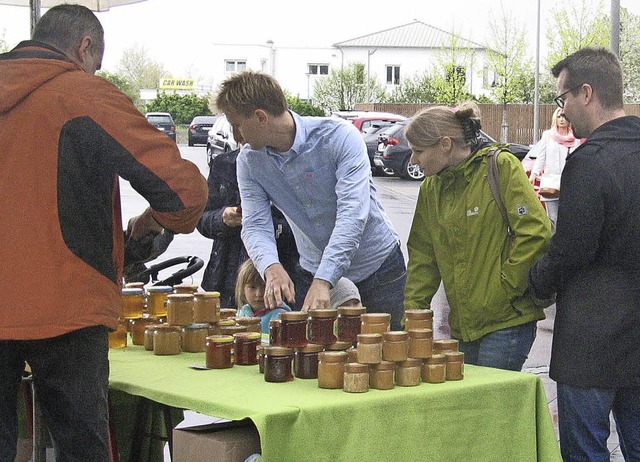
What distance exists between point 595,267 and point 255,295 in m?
1.55

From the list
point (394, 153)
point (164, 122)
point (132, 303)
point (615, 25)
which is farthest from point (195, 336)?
point (164, 122)

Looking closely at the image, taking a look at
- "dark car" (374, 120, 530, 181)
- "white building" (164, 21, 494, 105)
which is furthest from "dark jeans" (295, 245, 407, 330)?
"white building" (164, 21, 494, 105)

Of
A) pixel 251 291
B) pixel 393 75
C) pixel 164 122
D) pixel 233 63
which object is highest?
pixel 233 63

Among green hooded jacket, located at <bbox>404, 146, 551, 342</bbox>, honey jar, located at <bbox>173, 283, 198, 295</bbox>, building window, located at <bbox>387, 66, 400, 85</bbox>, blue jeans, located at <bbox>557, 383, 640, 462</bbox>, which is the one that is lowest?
blue jeans, located at <bbox>557, 383, 640, 462</bbox>

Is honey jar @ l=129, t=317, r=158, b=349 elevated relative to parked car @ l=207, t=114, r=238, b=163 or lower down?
lower down

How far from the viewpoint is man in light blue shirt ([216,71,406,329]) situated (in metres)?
3.79

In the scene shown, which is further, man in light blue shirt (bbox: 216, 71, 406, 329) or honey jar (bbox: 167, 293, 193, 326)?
man in light blue shirt (bbox: 216, 71, 406, 329)

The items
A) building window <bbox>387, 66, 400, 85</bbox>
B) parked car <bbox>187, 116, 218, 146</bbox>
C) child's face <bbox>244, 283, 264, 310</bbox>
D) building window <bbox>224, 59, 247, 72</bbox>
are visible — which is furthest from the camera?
building window <bbox>224, 59, 247, 72</bbox>

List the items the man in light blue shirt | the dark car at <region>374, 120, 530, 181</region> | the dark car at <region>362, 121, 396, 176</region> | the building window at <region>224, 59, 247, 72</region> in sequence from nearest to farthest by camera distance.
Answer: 1. the man in light blue shirt
2. the dark car at <region>374, 120, 530, 181</region>
3. the dark car at <region>362, 121, 396, 176</region>
4. the building window at <region>224, 59, 247, 72</region>

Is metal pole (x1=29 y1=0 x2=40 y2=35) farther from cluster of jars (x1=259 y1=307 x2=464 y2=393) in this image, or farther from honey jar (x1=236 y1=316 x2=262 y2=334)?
cluster of jars (x1=259 y1=307 x2=464 y2=393)

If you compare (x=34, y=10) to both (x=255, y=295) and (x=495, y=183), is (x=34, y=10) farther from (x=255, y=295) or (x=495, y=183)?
(x=495, y=183)

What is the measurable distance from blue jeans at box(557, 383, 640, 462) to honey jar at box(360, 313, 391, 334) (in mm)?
711

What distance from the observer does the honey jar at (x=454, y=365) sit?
312 cm

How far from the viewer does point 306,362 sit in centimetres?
314
